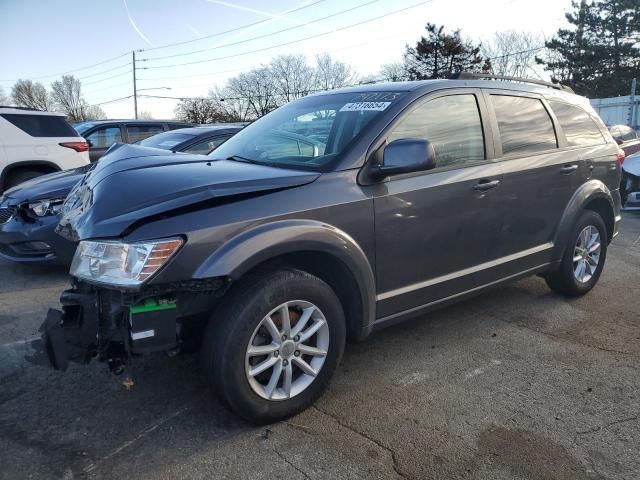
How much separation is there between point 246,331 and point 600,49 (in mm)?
48628

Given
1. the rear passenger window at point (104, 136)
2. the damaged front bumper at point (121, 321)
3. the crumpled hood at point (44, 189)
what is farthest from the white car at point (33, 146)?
the damaged front bumper at point (121, 321)

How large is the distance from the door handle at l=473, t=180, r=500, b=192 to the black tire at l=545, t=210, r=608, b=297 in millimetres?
1180

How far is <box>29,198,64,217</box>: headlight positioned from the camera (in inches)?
206

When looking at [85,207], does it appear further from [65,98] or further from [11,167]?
[65,98]

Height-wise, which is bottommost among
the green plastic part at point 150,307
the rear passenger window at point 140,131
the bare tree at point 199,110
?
→ the green plastic part at point 150,307

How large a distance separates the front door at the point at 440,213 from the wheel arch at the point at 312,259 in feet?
0.51

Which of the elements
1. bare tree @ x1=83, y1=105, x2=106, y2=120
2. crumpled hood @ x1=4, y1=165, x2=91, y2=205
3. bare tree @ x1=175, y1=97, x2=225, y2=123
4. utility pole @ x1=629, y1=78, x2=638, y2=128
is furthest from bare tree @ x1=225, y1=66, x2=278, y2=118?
crumpled hood @ x1=4, y1=165, x2=91, y2=205

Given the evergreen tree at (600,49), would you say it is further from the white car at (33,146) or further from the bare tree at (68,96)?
the bare tree at (68,96)

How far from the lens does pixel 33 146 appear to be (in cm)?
825

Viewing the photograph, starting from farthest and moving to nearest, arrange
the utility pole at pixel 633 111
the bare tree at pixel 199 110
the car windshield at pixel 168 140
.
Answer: the bare tree at pixel 199 110 < the utility pole at pixel 633 111 < the car windshield at pixel 168 140

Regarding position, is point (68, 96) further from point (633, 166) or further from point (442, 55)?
point (633, 166)

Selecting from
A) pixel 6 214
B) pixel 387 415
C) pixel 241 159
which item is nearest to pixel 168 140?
pixel 6 214

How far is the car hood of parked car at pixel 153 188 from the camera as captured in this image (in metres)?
2.51

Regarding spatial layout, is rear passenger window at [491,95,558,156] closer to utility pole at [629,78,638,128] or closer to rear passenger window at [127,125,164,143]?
rear passenger window at [127,125,164,143]
